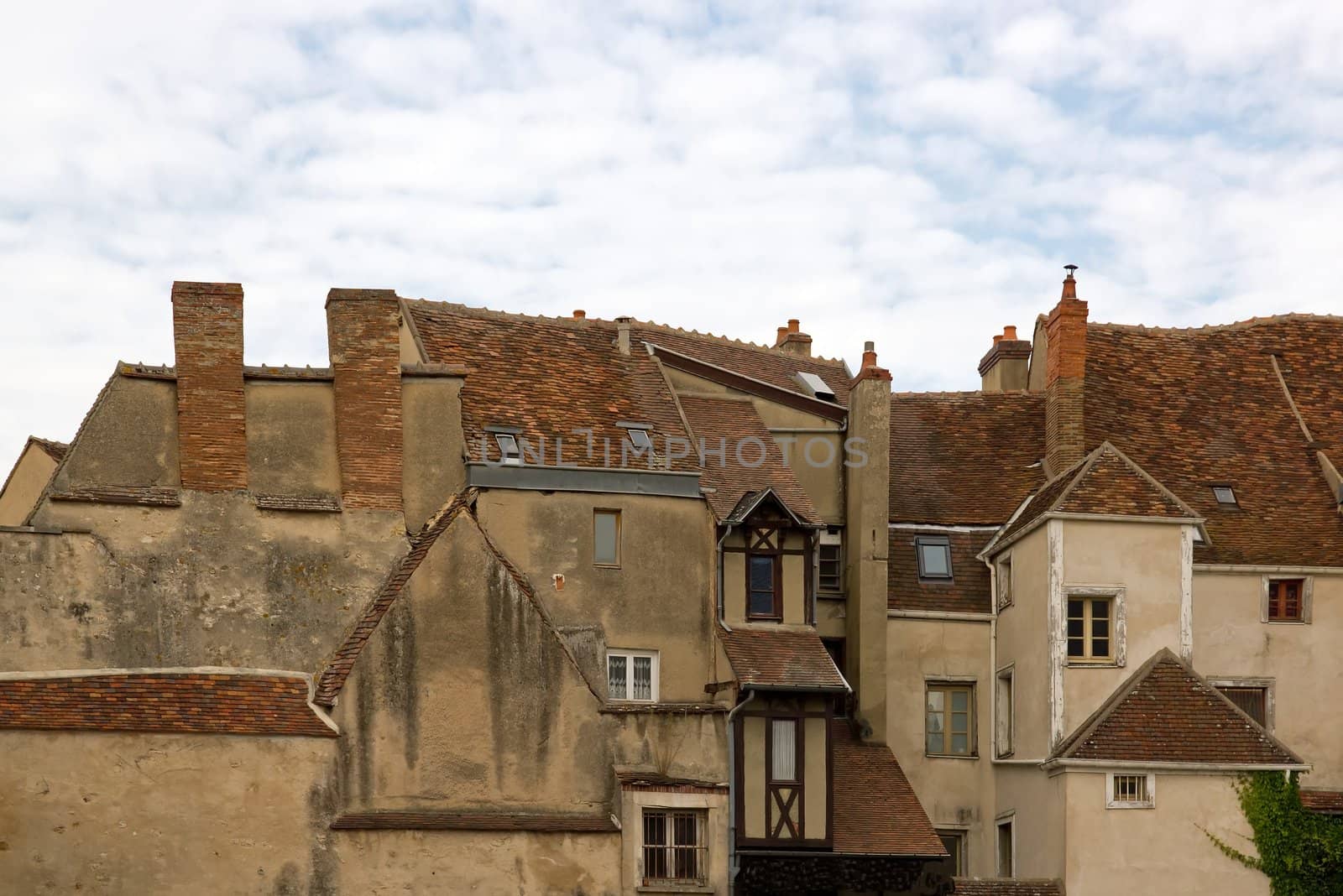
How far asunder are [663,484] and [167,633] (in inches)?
346

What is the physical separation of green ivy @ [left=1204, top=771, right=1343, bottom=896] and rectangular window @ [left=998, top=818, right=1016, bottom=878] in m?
4.06

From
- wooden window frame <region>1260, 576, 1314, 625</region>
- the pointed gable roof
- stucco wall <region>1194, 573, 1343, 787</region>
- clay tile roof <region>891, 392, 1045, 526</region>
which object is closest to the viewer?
the pointed gable roof

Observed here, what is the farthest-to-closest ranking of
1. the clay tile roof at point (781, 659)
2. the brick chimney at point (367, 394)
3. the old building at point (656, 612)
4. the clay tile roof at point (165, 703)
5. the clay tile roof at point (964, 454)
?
the clay tile roof at point (964, 454)
the clay tile roof at point (781, 659)
the brick chimney at point (367, 394)
the old building at point (656, 612)
the clay tile roof at point (165, 703)

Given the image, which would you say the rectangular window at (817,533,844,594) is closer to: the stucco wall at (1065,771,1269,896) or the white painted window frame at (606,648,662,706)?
the white painted window frame at (606,648,662,706)

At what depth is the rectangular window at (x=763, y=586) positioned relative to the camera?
129 feet

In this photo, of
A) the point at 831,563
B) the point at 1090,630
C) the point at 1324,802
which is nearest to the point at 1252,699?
the point at 1324,802

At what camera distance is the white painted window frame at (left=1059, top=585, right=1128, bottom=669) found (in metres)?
39.0

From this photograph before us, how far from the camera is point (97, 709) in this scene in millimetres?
32812

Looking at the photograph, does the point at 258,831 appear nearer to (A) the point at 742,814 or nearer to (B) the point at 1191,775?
(A) the point at 742,814

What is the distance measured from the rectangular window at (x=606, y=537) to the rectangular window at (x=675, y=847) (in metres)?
4.99

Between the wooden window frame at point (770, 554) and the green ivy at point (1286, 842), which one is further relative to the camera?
the wooden window frame at point (770, 554)

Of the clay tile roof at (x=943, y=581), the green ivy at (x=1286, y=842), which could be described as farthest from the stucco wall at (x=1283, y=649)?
the clay tile roof at (x=943, y=581)

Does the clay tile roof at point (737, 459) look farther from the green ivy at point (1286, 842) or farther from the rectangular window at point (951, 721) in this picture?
the green ivy at point (1286, 842)

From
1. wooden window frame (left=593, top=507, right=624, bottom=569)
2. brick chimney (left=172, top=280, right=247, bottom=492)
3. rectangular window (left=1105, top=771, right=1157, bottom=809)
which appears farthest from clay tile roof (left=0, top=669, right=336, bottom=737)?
rectangular window (left=1105, top=771, right=1157, bottom=809)
